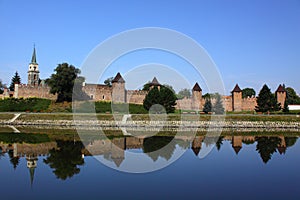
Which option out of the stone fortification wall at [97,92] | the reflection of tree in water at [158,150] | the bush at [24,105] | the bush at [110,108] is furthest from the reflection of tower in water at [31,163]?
the stone fortification wall at [97,92]

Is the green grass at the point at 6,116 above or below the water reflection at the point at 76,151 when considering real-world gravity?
above

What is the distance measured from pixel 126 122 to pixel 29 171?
71.0ft

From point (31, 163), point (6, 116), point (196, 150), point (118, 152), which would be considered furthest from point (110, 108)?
point (31, 163)

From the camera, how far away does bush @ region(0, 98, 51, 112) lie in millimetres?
42469

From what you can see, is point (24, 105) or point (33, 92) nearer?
point (24, 105)

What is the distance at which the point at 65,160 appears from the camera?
13805 mm

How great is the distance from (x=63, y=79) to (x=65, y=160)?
31.8 meters

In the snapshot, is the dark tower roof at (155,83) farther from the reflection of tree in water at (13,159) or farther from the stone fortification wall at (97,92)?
the reflection of tree in water at (13,159)

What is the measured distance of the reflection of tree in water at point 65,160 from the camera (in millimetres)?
11613

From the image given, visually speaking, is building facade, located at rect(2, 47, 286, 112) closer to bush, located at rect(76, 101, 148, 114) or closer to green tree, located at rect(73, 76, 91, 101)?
green tree, located at rect(73, 76, 91, 101)

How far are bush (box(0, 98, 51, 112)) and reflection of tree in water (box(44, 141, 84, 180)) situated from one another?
26325mm

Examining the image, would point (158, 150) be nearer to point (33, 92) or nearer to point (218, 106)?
point (218, 106)

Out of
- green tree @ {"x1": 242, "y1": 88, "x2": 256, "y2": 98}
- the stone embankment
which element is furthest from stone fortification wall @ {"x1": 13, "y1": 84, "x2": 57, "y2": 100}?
green tree @ {"x1": 242, "y1": 88, "x2": 256, "y2": 98}

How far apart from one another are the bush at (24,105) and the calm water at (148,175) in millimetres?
25898
